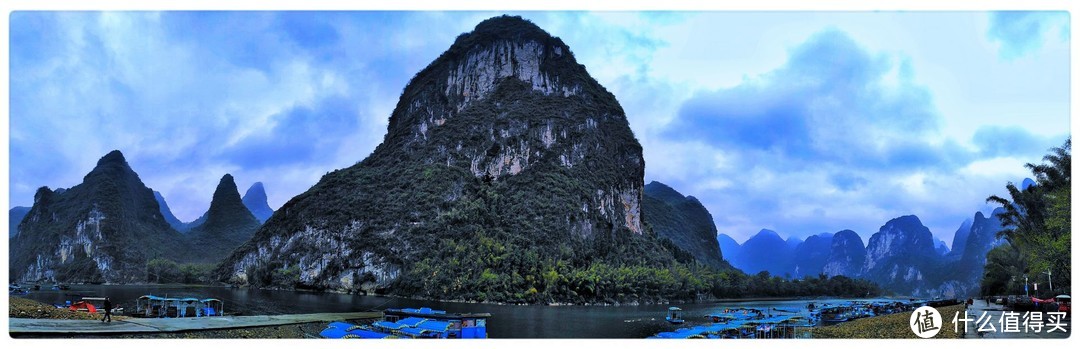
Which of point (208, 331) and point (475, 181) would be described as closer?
point (208, 331)

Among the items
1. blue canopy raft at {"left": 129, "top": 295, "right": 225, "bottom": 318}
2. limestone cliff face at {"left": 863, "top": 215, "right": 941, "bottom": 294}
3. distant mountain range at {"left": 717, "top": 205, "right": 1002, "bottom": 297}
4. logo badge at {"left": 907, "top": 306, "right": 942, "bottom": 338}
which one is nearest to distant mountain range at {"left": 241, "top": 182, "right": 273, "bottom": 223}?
distant mountain range at {"left": 717, "top": 205, "right": 1002, "bottom": 297}

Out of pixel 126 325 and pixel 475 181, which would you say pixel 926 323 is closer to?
pixel 126 325

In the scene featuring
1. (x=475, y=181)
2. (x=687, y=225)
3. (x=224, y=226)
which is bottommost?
(x=224, y=226)

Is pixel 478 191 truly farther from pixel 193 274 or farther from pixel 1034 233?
pixel 1034 233

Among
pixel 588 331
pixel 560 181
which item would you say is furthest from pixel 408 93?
pixel 588 331

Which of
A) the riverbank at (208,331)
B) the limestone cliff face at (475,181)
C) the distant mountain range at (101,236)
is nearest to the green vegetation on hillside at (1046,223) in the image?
the riverbank at (208,331)

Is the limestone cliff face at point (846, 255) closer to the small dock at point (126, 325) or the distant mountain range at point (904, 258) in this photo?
the distant mountain range at point (904, 258)

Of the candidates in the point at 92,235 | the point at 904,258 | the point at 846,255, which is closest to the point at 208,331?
the point at 92,235
